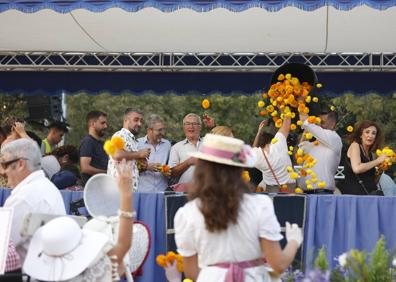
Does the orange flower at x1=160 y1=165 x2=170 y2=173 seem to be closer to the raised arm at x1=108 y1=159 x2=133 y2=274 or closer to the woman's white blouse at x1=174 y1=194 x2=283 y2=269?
the raised arm at x1=108 y1=159 x2=133 y2=274

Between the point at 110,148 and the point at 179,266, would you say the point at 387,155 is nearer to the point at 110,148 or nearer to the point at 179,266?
the point at 179,266

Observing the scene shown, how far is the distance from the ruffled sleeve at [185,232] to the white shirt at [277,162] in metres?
4.37

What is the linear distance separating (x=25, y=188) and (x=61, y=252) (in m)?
0.55

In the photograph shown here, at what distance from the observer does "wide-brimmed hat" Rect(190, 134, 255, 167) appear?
15.3 ft

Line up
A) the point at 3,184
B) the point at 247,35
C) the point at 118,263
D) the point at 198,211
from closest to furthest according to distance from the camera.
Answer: the point at 198,211 < the point at 118,263 < the point at 3,184 < the point at 247,35

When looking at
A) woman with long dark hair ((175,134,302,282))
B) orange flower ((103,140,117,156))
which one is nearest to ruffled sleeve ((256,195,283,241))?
woman with long dark hair ((175,134,302,282))

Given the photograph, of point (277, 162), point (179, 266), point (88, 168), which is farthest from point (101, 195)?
point (88, 168)

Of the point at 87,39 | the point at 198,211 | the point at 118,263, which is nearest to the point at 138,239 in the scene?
the point at 118,263

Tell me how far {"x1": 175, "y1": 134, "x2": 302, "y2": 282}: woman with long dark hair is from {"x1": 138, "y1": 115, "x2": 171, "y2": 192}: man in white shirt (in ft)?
16.2

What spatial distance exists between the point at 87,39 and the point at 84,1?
2.68 metres

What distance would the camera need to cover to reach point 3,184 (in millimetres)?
9508

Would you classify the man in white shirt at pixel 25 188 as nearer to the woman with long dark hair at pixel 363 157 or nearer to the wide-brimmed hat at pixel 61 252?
the wide-brimmed hat at pixel 61 252

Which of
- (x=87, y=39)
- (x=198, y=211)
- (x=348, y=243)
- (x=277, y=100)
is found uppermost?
(x=87, y=39)

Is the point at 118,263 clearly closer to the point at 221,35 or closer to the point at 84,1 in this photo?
the point at 84,1
